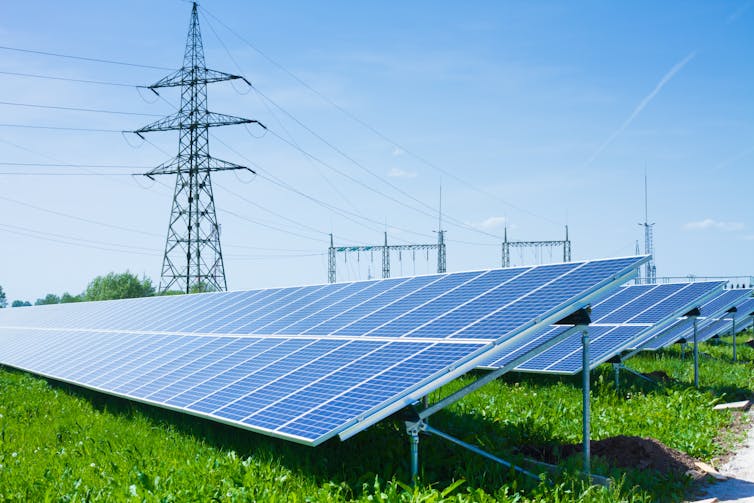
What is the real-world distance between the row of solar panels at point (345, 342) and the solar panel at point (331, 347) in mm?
30

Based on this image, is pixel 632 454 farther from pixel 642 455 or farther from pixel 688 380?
pixel 688 380

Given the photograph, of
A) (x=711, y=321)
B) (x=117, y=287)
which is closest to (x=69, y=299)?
(x=117, y=287)

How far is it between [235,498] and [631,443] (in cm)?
585

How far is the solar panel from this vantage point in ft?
27.5

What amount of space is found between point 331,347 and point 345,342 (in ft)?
0.73

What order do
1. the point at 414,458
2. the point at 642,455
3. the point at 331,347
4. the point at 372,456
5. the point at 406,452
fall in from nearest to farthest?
the point at 414,458, the point at 372,456, the point at 406,452, the point at 642,455, the point at 331,347

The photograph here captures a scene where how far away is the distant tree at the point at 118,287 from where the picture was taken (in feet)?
281

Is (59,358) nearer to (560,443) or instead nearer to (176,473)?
(176,473)

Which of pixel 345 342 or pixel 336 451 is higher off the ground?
pixel 345 342

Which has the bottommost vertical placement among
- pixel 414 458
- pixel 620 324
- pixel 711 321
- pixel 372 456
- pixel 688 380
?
pixel 688 380

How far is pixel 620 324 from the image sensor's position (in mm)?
17188

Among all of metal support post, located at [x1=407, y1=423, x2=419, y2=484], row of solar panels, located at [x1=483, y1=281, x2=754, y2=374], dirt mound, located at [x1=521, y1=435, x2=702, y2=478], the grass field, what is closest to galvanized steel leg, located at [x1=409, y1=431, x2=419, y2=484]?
metal support post, located at [x1=407, y1=423, x2=419, y2=484]

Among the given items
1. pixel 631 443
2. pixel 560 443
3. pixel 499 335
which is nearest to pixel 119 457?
pixel 499 335

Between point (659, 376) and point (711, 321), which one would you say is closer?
point (659, 376)
